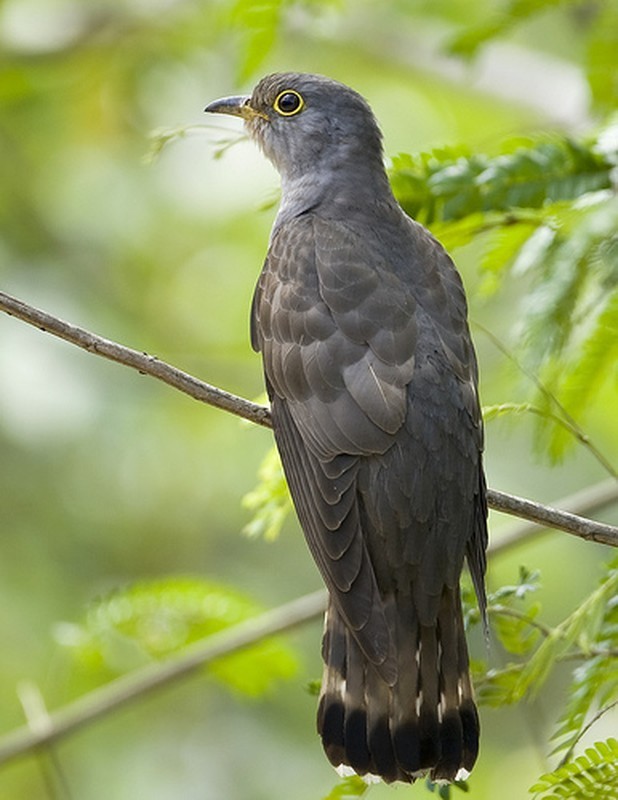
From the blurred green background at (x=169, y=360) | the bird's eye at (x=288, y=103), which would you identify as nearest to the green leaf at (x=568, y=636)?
the bird's eye at (x=288, y=103)

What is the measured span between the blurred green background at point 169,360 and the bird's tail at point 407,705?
2.43 metres

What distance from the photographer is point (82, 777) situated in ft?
26.9

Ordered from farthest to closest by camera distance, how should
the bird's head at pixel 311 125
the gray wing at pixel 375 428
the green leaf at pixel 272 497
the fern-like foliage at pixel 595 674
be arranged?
the bird's head at pixel 311 125, the green leaf at pixel 272 497, the gray wing at pixel 375 428, the fern-like foliage at pixel 595 674

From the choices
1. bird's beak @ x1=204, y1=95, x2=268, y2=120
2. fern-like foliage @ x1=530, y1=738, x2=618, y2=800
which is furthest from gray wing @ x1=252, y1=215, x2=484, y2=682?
bird's beak @ x1=204, y1=95, x2=268, y2=120

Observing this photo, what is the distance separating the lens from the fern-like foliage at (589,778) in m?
3.46

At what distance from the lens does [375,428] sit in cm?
445

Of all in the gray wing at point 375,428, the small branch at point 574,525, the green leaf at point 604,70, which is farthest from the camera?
the green leaf at point 604,70

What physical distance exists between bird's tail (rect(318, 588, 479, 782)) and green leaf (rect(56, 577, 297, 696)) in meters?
1.18

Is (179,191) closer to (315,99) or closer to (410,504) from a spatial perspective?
(315,99)

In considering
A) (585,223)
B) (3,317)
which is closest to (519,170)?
(585,223)

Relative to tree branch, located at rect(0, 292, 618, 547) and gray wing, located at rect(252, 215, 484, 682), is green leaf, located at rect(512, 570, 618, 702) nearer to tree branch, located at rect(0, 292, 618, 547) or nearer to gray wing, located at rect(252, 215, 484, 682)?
tree branch, located at rect(0, 292, 618, 547)

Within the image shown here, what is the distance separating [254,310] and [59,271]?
438 centimetres

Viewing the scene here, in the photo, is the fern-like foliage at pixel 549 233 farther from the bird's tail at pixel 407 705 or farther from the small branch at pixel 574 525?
the bird's tail at pixel 407 705

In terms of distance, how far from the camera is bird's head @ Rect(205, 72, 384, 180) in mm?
5727
